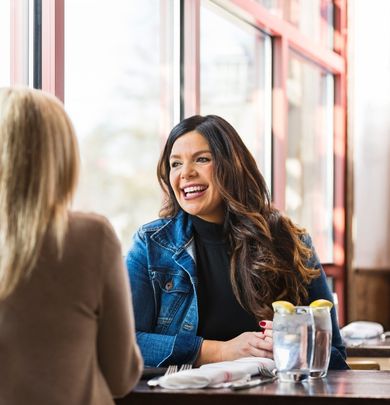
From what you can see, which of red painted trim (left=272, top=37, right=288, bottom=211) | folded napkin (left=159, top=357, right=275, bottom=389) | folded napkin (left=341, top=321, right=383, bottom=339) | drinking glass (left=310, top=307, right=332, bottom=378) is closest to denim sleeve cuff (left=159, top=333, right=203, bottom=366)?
folded napkin (left=159, top=357, right=275, bottom=389)

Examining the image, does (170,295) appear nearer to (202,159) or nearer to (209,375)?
(202,159)

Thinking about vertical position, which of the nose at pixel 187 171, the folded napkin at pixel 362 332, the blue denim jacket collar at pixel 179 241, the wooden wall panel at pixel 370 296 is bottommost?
the wooden wall panel at pixel 370 296

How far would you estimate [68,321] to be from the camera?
71.5 inches

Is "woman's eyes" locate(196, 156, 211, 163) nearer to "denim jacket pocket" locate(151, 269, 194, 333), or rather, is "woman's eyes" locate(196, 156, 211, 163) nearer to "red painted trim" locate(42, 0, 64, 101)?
"denim jacket pocket" locate(151, 269, 194, 333)

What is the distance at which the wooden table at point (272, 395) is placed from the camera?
2.16 meters

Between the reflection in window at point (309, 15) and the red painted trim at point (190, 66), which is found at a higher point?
the reflection in window at point (309, 15)

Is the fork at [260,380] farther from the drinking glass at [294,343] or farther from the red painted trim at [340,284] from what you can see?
the red painted trim at [340,284]

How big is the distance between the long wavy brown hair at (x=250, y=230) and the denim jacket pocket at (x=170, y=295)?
5.9 inches

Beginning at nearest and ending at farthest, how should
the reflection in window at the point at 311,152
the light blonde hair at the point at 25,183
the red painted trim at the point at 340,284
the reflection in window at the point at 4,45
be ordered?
the light blonde hair at the point at 25,183 < the reflection in window at the point at 4,45 < the reflection in window at the point at 311,152 < the red painted trim at the point at 340,284

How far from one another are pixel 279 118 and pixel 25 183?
176 inches

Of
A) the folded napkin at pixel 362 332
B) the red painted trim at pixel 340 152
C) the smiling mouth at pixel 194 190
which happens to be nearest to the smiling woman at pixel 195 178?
the smiling mouth at pixel 194 190

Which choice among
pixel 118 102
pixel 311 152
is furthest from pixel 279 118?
pixel 118 102

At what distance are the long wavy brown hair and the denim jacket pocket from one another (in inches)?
5.9

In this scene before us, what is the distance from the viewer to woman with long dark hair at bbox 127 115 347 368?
281 cm
